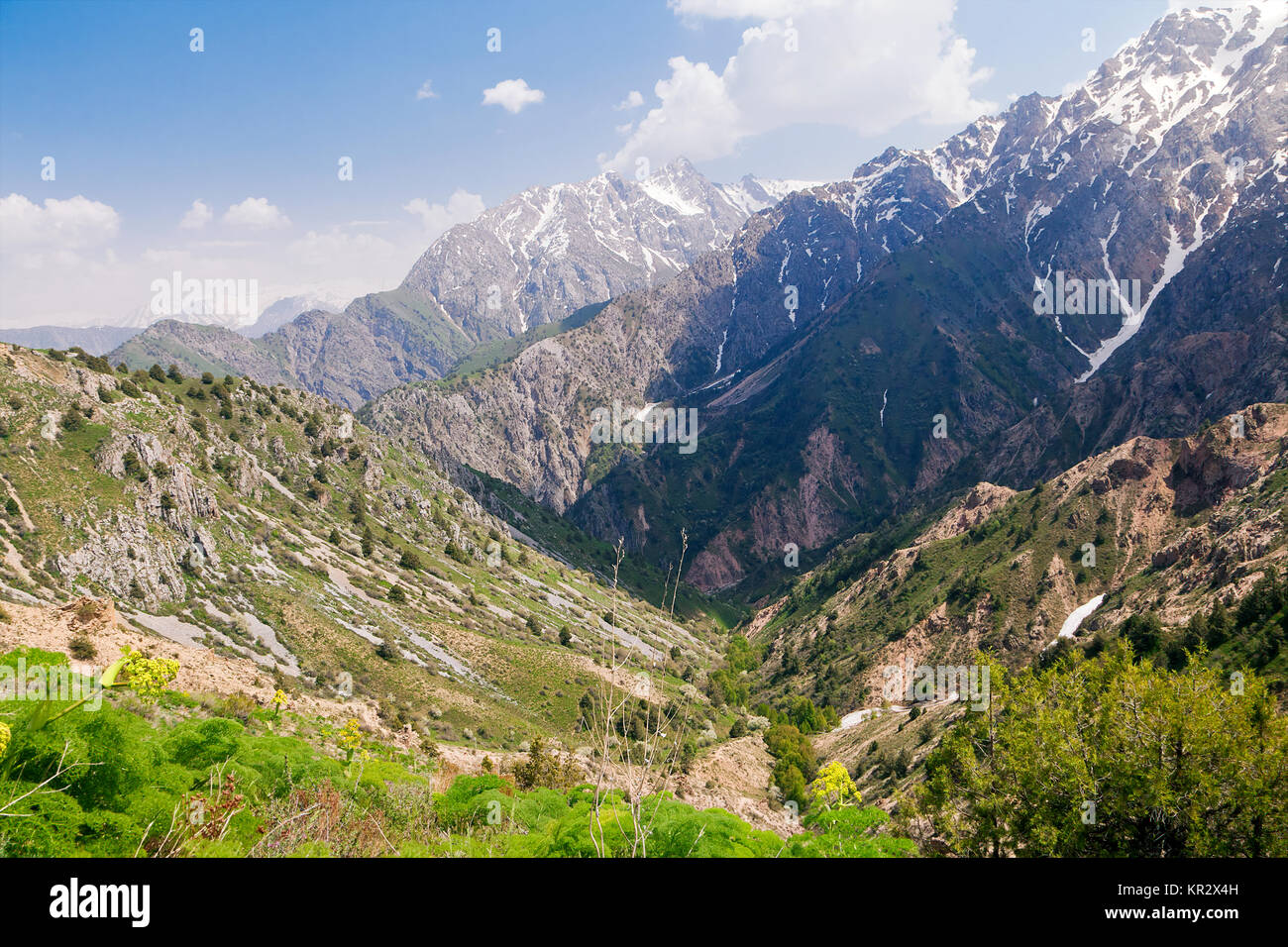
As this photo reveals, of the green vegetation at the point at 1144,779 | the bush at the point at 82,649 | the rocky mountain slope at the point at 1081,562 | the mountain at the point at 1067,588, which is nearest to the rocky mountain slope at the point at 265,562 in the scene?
the bush at the point at 82,649

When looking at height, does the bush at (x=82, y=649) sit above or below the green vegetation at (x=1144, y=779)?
above

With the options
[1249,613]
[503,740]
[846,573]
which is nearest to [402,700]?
[503,740]

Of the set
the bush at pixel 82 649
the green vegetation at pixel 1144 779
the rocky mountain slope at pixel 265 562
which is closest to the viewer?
the green vegetation at pixel 1144 779

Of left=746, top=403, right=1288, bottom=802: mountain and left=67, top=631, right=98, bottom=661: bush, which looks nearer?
left=67, top=631, right=98, bottom=661: bush

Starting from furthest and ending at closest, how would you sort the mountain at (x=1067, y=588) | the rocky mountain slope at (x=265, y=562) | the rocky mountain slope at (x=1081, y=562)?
the rocky mountain slope at (x=1081, y=562) < the mountain at (x=1067, y=588) < the rocky mountain slope at (x=265, y=562)

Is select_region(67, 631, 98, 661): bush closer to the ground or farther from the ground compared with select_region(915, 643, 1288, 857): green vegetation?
farther from the ground

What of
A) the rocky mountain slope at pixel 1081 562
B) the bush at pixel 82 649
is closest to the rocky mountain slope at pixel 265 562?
the bush at pixel 82 649

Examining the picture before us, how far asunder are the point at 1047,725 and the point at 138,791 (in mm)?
31243

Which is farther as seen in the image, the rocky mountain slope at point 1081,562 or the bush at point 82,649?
the rocky mountain slope at point 1081,562

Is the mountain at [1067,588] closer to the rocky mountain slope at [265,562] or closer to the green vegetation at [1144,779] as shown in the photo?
the rocky mountain slope at [265,562]

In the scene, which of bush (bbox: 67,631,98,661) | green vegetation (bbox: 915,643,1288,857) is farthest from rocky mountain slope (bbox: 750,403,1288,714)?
bush (bbox: 67,631,98,661)

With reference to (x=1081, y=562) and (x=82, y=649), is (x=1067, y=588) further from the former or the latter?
(x=82, y=649)

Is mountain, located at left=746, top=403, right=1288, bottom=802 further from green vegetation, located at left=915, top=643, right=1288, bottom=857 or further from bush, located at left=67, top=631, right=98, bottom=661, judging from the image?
bush, located at left=67, top=631, right=98, bottom=661
